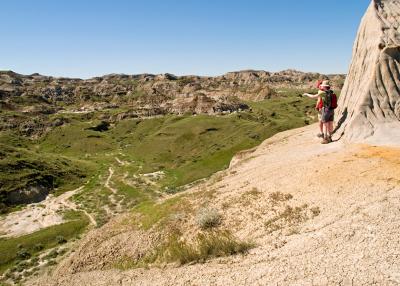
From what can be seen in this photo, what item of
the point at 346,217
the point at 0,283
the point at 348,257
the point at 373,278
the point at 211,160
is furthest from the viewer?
the point at 211,160

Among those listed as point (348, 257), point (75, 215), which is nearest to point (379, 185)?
point (348, 257)

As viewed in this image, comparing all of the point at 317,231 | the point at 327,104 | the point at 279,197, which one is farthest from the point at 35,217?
the point at 317,231

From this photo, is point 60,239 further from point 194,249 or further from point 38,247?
point 194,249

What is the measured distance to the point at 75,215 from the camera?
64875mm

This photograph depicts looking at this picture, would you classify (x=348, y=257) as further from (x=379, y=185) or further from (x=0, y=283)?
(x=0, y=283)

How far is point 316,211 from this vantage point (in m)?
19.4

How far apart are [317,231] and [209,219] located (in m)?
7.24

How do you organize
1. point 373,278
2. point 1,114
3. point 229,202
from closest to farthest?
point 373,278 < point 229,202 < point 1,114

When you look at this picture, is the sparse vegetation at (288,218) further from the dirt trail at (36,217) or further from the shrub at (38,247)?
the dirt trail at (36,217)

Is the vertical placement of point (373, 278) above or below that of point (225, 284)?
above

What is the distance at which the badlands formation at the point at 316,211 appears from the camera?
49.2 feet

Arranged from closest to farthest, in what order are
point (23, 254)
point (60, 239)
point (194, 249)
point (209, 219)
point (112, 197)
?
1. point (194, 249)
2. point (209, 219)
3. point (23, 254)
4. point (60, 239)
5. point (112, 197)

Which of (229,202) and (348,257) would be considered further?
(229,202)

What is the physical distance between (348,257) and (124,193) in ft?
218
